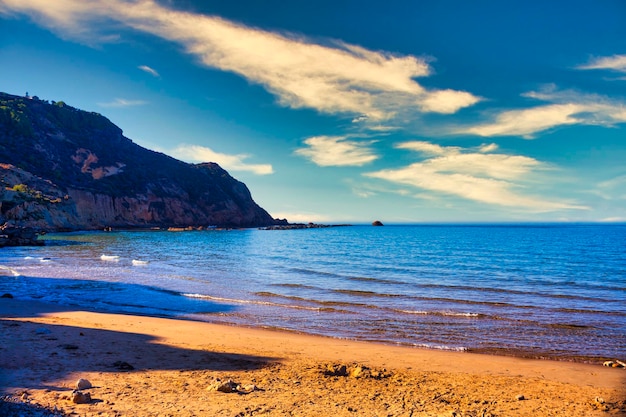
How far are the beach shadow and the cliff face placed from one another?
63.7m

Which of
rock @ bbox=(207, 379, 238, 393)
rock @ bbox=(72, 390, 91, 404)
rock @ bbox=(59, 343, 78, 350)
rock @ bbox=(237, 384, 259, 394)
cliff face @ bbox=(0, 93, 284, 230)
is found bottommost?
rock @ bbox=(59, 343, 78, 350)

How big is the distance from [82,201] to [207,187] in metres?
47.3

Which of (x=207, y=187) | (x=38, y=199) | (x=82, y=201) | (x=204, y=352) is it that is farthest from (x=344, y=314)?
(x=207, y=187)

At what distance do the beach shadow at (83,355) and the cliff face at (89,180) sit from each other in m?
63.7

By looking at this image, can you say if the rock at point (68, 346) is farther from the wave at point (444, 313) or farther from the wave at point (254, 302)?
the wave at point (444, 313)

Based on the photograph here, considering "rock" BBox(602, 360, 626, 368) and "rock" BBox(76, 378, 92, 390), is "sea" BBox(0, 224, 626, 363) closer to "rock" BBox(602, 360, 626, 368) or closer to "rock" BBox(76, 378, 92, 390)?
"rock" BBox(602, 360, 626, 368)

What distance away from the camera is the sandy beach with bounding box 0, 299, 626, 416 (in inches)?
250

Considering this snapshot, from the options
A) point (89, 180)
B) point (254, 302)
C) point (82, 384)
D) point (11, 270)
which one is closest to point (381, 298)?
point (254, 302)

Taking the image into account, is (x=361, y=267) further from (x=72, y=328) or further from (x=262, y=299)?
(x=72, y=328)

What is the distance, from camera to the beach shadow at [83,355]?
24.6ft

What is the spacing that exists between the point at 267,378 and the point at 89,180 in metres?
106

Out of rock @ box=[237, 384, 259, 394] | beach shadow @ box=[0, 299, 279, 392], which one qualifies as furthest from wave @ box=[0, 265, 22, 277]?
rock @ box=[237, 384, 259, 394]

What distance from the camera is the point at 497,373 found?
927 cm

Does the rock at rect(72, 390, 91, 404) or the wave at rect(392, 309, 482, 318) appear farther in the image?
the wave at rect(392, 309, 482, 318)
